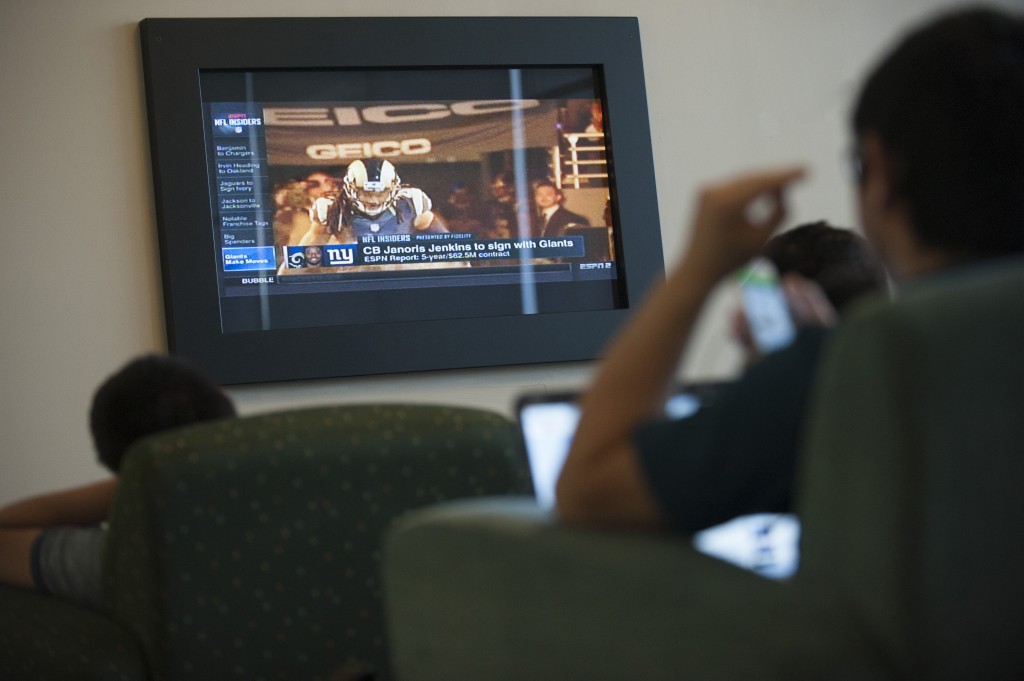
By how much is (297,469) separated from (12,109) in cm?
248

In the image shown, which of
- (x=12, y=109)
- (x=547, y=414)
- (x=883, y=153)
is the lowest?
(x=547, y=414)

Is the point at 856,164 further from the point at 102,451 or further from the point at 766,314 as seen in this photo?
the point at 102,451

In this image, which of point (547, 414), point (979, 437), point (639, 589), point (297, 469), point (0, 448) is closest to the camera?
point (979, 437)

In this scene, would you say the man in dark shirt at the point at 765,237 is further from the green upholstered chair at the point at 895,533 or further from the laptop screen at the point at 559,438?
the laptop screen at the point at 559,438

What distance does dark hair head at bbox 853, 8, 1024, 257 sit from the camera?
36.3 inches

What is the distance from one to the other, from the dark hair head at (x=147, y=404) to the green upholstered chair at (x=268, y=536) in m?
0.26

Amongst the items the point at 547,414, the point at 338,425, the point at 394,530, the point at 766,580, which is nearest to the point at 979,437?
the point at 766,580

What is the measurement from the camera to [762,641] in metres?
0.85

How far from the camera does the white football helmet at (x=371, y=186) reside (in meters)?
3.76

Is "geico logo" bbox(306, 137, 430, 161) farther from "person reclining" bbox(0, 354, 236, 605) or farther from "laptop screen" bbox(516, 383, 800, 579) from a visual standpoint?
"laptop screen" bbox(516, 383, 800, 579)

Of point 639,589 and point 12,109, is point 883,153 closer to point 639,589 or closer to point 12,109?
point 639,589

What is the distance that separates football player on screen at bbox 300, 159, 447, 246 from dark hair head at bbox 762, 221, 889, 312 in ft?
5.98

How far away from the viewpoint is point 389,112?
151 inches

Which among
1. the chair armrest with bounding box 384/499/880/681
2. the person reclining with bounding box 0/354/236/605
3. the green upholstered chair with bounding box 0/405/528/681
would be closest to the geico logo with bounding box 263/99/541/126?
the person reclining with bounding box 0/354/236/605
